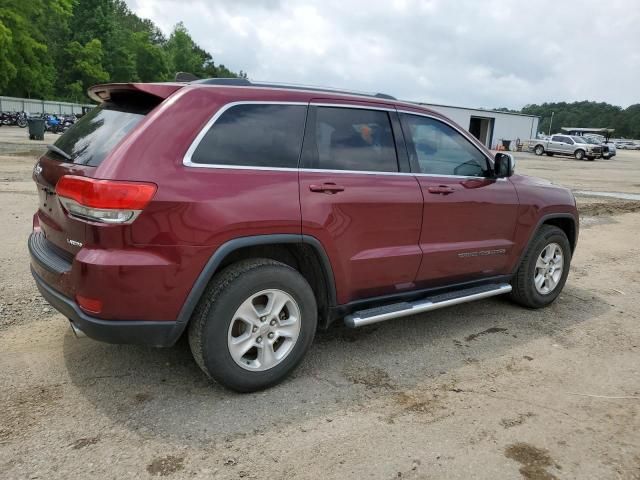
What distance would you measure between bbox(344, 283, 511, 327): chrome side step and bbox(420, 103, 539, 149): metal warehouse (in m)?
42.1

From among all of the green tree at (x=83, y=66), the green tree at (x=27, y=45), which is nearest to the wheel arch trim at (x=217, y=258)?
the green tree at (x=27, y=45)

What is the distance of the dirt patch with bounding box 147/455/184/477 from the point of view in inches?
99.1

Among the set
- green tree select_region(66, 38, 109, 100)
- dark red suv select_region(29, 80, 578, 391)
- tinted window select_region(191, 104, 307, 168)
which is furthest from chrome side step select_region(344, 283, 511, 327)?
green tree select_region(66, 38, 109, 100)

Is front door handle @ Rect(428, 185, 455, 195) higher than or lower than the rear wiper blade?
lower

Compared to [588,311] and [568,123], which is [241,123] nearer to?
[588,311]

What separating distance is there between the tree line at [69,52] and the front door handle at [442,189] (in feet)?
156

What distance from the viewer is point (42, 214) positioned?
3414 mm

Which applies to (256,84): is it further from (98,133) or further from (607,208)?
(607,208)

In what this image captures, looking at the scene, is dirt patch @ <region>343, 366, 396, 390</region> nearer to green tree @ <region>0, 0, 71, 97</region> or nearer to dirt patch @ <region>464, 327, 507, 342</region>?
dirt patch @ <region>464, 327, 507, 342</region>

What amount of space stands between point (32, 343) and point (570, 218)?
4769 millimetres

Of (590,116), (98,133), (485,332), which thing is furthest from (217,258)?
(590,116)

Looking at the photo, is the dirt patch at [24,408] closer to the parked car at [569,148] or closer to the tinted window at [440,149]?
the tinted window at [440,149]

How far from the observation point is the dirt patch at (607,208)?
11314 mm

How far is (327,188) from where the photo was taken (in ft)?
11.0
